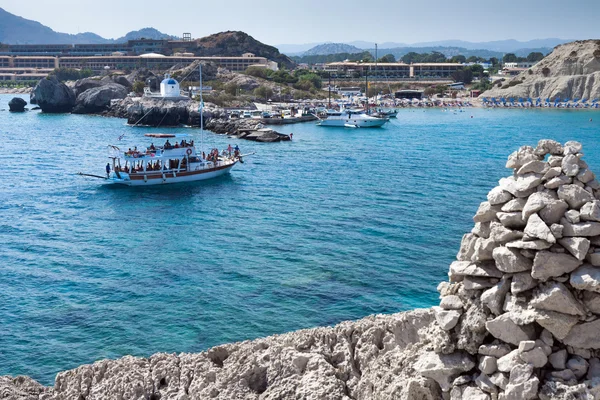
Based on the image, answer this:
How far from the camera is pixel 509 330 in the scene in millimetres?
7074

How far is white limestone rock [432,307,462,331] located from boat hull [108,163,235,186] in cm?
4662

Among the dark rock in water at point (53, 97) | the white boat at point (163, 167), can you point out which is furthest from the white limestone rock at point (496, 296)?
the dark rock in water at point (53, 97)

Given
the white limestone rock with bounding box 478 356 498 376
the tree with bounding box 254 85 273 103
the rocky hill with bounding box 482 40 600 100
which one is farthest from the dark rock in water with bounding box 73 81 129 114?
the white limestone rock with bounding box 478 356 498 376

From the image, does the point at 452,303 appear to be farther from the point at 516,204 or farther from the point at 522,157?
the point at 522,157

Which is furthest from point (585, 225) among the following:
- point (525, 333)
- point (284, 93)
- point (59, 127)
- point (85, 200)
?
point (284, 93)

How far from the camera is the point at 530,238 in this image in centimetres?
721

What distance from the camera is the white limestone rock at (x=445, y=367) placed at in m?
7.38

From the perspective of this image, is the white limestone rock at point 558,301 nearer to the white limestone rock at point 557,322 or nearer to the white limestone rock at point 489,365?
the white limestone rock at point 557,322

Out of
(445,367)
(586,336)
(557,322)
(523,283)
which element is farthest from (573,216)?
(445,367)

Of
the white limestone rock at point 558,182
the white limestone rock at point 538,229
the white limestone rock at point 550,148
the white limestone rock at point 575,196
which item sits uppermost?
the white limestone rock at point 550,148

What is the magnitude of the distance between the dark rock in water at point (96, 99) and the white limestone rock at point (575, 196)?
129 meters

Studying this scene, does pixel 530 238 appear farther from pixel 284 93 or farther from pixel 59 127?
pixel 284 93

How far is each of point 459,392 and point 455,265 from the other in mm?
1480

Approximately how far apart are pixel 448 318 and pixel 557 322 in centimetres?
116
